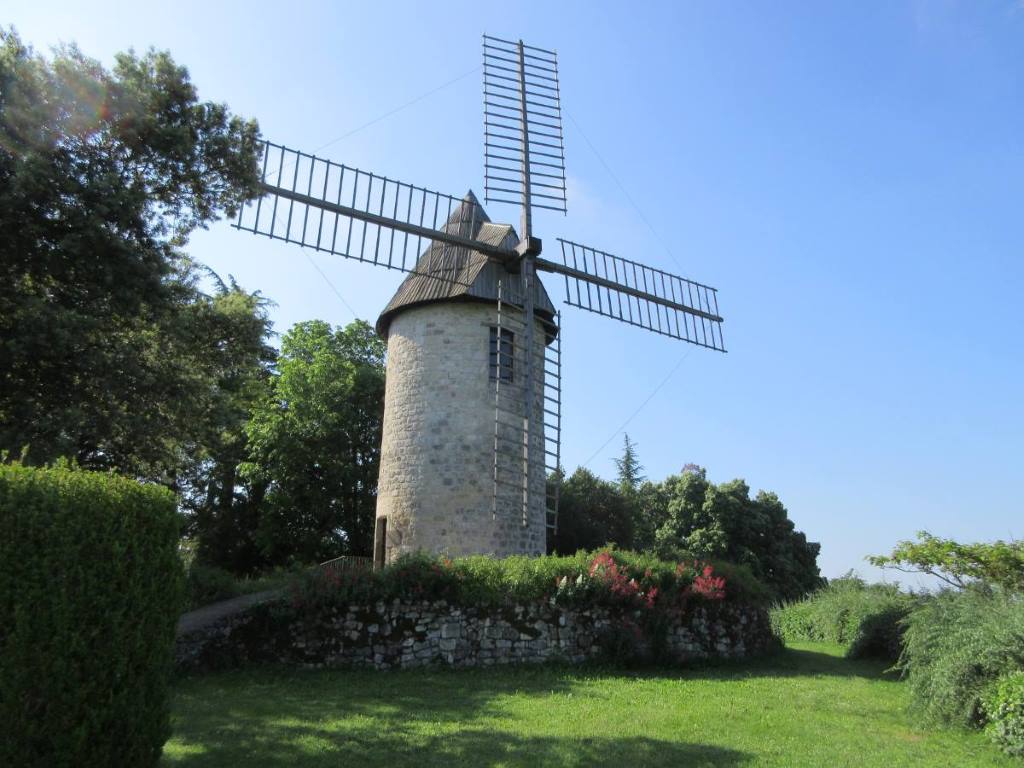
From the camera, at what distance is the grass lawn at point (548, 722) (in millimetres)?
6652

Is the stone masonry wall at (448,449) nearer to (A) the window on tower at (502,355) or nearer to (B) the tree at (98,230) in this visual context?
(A) the window on tower at (502,355)

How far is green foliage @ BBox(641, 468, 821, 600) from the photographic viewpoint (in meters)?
32.4

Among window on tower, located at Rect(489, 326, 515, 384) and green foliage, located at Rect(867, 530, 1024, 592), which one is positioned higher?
window on tower, located at Rect(489, 326, 515, 384)

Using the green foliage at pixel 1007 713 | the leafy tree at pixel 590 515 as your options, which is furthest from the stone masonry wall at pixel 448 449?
the leafy tree at pixel 590 515

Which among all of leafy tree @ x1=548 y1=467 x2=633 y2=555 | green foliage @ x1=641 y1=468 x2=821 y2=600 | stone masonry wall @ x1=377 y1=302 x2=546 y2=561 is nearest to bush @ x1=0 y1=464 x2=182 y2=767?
stone masonry wall @ x1=377 y1=302 x2=546 y2=561

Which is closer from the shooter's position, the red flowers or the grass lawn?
the grass lawn

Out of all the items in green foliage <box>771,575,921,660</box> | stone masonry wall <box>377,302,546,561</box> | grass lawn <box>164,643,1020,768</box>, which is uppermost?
stone masonry wall <box>377,302,546,561</box>

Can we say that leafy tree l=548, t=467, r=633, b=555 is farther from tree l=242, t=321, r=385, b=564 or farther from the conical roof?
Answer: the conical roof

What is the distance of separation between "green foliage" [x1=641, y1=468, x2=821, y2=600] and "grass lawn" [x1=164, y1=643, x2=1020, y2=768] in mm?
21908

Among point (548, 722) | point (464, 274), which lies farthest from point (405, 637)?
point (464, 274)

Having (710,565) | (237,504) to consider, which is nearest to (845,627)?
(710,565)

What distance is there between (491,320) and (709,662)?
7892 mm

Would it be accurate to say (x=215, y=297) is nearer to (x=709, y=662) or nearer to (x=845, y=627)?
(x=709, y=662)

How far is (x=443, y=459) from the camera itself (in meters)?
15.0
